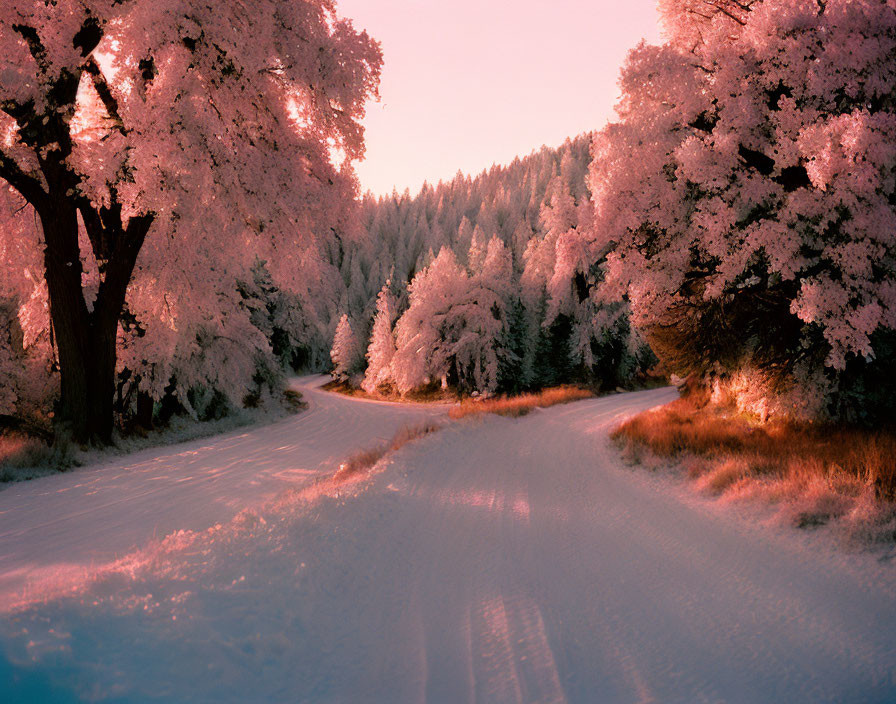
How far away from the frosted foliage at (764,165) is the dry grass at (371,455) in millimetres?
6261

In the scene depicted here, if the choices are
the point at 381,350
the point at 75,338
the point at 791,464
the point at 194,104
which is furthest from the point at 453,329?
the point at 791,464

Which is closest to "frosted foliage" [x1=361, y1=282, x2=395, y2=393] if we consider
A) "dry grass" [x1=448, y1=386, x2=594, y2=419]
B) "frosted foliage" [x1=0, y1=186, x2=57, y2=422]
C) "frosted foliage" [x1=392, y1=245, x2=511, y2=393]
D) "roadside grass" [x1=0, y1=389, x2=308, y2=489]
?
"frosted foliage" [x1=392, y1=245, x2=511, y2=393]

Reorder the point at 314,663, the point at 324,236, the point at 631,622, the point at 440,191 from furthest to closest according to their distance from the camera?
1. the point at 440,191
2. the point at 324,236
3. the point at 631,622
4. the point at 314,663

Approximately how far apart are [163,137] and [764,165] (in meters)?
11.3

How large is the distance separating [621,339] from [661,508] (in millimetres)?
31590

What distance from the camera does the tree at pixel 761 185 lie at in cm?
696

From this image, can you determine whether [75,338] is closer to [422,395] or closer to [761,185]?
[761,185]

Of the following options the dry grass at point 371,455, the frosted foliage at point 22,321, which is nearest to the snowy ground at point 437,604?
the dry grass at point 371,455

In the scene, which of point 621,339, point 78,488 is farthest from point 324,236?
point 621,339

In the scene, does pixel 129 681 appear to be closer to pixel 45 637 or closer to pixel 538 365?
pixel 45 637

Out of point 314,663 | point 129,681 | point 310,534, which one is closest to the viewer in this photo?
point 129,681

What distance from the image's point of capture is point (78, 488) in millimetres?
8391

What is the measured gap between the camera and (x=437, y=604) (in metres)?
3.85

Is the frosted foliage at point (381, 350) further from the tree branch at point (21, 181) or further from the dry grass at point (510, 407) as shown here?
the tree branch at point (21, 181)
